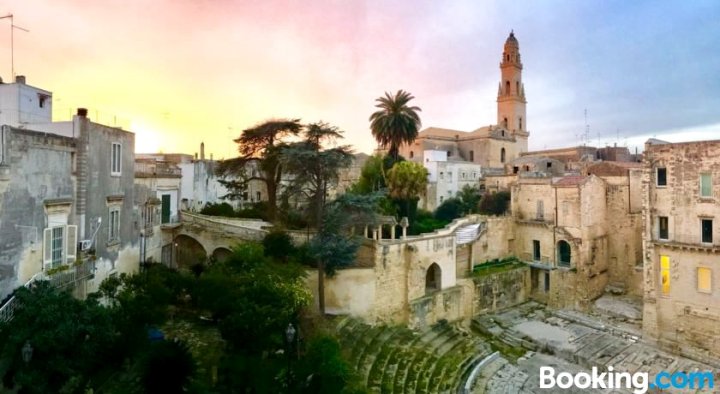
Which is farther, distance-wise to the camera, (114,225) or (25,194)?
(114,225)

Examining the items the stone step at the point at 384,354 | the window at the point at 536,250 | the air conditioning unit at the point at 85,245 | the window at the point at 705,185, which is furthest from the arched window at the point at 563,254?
the air conditioning unit at the point at 85,245

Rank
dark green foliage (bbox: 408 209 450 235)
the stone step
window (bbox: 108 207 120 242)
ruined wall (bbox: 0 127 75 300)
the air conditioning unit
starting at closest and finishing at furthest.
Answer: ruined wall (bbox: 0 127 75 300), the air conditioning unit, window (bbox: 108 207 120 242), the stone step, dark green foliage (bbox: 408 209 450 235)

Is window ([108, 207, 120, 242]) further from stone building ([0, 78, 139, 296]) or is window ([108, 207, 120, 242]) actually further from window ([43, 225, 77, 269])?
window ([43, 225, 77, 269])

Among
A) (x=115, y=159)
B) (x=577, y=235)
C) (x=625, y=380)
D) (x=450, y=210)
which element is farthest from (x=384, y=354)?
(x=450, y=210)

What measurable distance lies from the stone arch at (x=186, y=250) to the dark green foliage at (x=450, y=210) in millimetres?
23254

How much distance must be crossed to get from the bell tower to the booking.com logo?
46.3 metres

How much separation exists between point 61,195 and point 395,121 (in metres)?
26.5

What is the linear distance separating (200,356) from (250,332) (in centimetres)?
240

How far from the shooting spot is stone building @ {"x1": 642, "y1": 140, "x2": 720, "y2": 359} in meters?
24.0

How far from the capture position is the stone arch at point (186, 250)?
83.8 feet

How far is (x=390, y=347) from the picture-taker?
2055 cm

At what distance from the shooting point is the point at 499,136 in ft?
188

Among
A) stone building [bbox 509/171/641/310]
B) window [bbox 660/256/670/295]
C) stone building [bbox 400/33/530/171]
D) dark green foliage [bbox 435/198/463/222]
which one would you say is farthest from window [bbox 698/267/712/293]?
stone building [bbox 400/33/530/171]

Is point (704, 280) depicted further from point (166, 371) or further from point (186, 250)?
point (186, 250)
